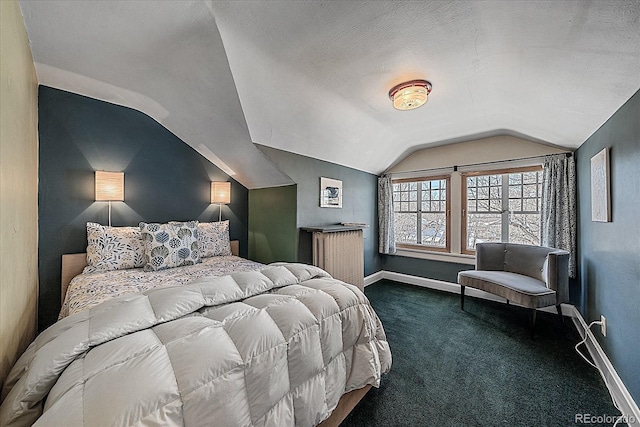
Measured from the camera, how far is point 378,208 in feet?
14.8

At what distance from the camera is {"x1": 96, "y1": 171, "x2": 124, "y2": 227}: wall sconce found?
8.08 feet

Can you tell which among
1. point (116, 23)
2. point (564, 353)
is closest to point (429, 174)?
point (564, 353)

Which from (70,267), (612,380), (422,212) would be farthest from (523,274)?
(70,267)

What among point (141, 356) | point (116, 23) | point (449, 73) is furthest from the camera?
point (449, 73)

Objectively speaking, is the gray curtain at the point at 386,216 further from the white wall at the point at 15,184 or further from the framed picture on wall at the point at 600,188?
the white wall at the point at 15,184

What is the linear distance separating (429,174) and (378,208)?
3.30ft

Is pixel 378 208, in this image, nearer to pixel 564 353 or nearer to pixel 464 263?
pixel 464 263

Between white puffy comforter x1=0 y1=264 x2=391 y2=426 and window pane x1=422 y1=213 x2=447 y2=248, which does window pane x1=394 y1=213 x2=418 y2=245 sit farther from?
white puffy comforter x1=0 y1=264 x2=391 y2=426

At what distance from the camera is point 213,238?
307cm

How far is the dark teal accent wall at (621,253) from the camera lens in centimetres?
150

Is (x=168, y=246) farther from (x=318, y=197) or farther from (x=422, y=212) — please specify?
(x=422, y=212)

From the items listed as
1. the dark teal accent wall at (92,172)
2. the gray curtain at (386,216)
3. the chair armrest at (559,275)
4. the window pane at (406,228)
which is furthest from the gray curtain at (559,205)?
the dark teal accent wall at (92,172)

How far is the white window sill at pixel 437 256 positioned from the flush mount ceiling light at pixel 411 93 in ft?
8.04

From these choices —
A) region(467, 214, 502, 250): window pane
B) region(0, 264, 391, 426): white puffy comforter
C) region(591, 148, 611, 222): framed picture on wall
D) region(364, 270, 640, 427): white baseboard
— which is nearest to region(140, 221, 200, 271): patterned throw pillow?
region(0, 264, 391, 426): white puffy comforter
